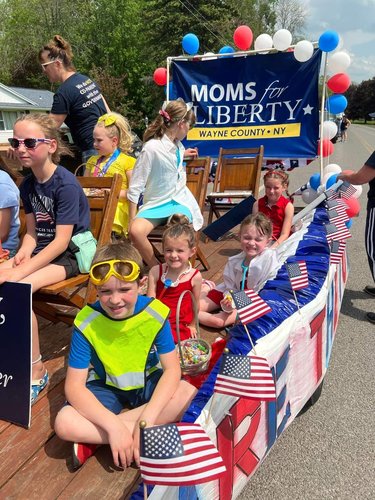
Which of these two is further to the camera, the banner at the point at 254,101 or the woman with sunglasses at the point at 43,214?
Result: the banner at the point at 254,101

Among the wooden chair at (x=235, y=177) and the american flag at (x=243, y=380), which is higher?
the wooden chair at (x=235, y=177)

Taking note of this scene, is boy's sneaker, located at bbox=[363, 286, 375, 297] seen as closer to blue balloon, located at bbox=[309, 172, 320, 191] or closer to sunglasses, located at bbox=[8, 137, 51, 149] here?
blue balloon, located at bbox=[309, 172, 320, 191]

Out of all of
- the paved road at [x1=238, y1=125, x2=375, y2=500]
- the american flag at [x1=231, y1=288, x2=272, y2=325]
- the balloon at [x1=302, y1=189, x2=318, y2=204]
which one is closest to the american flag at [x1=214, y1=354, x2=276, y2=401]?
the american flag at [x1=231, y1=288, x2=272, y2=325]

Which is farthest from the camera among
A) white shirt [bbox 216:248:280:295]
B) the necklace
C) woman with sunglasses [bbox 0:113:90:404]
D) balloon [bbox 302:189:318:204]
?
balloon [bbox 302:189:318:204]

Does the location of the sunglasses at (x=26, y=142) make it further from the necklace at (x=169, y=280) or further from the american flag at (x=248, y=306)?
the american flag at (x=248, y=306)

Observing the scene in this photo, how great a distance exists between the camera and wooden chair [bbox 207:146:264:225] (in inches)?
216

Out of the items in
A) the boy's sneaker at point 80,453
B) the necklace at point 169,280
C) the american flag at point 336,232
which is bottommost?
the boy's sneaker at point 80,453

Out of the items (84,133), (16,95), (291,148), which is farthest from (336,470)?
(16,95)

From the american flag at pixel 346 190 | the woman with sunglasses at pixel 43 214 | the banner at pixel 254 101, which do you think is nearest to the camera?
the woman with sunglasses at pixel 43 214

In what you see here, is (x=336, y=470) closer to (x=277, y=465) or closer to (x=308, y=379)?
(x=277, y=465)

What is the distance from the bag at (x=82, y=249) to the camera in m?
2.43

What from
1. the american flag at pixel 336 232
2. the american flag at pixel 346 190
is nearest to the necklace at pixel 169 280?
the american flag at pixel 336 232

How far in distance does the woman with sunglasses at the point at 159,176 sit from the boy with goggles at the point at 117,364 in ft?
4.13

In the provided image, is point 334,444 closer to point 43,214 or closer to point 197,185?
point 43,214
